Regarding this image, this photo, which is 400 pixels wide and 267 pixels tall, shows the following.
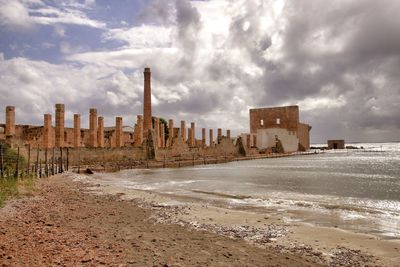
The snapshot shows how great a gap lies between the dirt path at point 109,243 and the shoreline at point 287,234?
0.42 m

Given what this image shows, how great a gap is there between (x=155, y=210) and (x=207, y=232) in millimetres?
2648

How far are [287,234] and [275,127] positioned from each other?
5067 centimetres

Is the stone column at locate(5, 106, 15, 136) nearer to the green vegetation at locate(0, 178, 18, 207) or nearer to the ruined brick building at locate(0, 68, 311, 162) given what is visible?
the ruined brick building at locate(0, 68, 311, 162)

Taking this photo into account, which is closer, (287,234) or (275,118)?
(287,234)

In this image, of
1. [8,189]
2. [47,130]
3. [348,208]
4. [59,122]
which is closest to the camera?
[348,208]

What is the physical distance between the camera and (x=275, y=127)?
56.0 meters

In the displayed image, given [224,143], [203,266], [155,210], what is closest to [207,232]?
[203,266]

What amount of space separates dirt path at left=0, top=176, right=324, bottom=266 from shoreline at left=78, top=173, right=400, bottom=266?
42 cm

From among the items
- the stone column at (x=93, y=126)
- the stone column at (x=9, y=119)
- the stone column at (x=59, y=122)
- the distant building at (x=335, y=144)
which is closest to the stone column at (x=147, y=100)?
the stone column at (x=93, y=126)

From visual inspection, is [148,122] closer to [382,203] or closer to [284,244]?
[382,203]

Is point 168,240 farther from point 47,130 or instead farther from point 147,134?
point 147,134

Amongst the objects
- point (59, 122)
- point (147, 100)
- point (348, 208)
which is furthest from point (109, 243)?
point (147, 100)

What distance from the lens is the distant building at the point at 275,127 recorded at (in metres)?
55.6

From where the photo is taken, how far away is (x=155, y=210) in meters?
8.96
